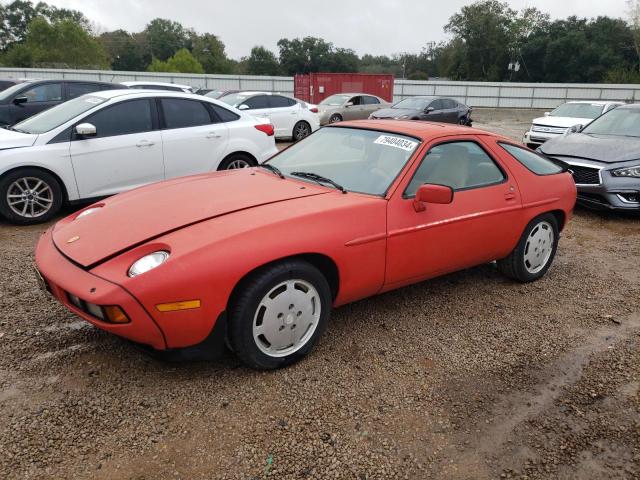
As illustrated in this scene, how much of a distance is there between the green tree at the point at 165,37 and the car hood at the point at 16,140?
9047cm

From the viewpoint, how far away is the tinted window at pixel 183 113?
6.41m

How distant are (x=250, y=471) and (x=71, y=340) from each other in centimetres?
169

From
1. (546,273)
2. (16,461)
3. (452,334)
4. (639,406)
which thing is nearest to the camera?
(16,461)

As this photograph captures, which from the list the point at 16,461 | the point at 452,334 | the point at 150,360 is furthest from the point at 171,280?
the point at 452,334

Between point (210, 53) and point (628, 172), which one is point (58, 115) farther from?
point (210, 53)

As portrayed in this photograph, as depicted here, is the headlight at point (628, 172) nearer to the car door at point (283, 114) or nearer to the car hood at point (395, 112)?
the car door at point (283, 114)

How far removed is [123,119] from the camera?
6.03 m

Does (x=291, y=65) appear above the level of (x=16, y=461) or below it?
above

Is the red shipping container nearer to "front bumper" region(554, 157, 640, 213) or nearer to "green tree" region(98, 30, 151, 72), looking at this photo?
"front bumper" region(554, 157, 640, 213)

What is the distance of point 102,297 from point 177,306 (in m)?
0.36

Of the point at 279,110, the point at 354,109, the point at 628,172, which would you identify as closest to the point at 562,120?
the point at 354,109

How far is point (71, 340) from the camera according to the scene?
3.19 metres

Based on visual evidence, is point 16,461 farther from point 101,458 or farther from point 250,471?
point 250,471

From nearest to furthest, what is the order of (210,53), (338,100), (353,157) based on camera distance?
(353,157)
(338,100)
(210,53)
